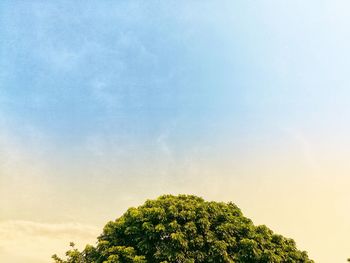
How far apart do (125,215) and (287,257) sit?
518 inches

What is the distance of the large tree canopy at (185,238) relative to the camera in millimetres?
25875

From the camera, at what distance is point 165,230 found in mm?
26781

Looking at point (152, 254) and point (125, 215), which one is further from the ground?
point (125, 215)

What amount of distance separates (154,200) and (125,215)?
2.65 m

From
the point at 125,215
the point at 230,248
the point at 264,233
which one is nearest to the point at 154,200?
the point at 125,215

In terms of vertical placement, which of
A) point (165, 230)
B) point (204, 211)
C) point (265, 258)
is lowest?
point (265, 258)

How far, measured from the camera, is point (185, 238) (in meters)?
26.5

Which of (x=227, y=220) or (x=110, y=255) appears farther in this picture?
(x=227, y=220)

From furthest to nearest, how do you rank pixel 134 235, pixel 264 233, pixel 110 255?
1. pixel 264 233
2. pixel 134 235
3. pixel 110 255

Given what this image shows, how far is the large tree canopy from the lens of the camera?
25875 mm

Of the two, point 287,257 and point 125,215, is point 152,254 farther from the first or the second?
point 287,257

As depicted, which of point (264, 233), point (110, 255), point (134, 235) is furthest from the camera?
point (264, 233)

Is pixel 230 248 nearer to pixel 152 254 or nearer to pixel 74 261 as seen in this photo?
pixel 152 254

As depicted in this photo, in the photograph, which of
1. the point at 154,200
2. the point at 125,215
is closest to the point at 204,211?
the point at 154,200
